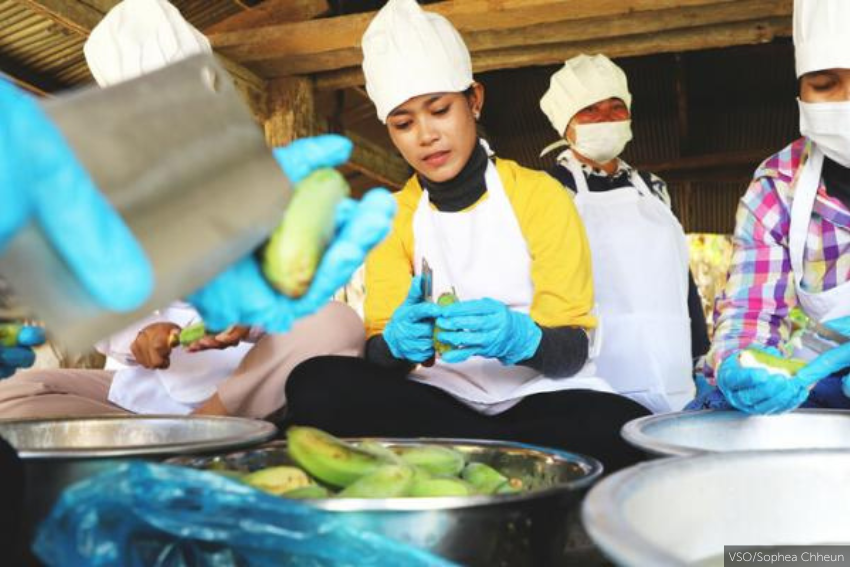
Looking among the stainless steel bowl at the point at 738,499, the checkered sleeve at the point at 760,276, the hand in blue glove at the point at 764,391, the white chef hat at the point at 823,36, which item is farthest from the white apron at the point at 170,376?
the stainless steel bowl at the point at 738,499

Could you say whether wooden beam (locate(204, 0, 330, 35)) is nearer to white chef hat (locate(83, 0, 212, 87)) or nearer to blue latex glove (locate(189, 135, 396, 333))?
white chef hat (locate(83, 0, 212, 87))

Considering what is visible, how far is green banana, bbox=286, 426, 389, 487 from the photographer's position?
4.78 feet

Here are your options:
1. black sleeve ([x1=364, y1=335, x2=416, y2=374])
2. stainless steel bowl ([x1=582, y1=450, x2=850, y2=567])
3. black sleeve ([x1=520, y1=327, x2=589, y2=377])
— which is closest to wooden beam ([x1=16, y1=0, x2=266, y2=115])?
black sleeve ([x1=364, y1=335, x2=416, y2=374])

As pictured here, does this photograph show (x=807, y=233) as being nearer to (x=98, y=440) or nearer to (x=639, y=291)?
(x=639, y=291)

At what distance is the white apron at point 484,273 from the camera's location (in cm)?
255

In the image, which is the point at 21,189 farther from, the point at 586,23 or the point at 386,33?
the point at 586,23

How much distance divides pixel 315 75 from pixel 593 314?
10.5ft

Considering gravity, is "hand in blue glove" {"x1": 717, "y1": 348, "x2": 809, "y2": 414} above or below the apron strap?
below

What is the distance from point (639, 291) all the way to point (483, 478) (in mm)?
2238

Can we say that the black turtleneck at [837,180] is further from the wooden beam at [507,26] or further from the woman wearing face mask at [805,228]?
the wooden beam at [507,26]

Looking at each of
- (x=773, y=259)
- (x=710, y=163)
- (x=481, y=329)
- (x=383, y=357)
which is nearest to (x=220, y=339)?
(x=383, y=357)

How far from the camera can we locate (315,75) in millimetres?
5211

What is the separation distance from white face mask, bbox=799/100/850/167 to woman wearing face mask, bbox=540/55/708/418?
125 centimetres

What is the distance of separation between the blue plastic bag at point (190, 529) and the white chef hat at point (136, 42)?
2.00 m
